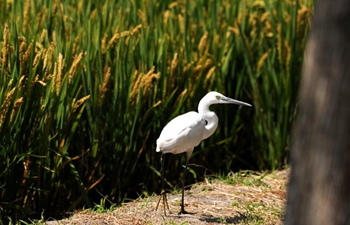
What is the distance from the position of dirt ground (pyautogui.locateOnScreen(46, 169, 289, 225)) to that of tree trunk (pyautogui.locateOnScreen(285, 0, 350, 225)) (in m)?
2.36

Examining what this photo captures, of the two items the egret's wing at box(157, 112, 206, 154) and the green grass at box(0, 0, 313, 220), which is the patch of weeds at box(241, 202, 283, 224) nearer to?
the egret's wing at box(157, 112, 206, 154)

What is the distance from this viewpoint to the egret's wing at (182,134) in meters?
5.18

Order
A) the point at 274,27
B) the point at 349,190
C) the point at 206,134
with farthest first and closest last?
1. the point at 274,27
2. the point at 206,134
3. the point at 349,190

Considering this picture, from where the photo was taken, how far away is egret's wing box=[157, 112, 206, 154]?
17.0ft

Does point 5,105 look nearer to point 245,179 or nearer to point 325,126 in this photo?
point 245,179

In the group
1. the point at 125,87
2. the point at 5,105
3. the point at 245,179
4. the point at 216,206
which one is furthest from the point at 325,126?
the point at 245,179

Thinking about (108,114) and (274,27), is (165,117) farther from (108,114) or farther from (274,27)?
(274,27)

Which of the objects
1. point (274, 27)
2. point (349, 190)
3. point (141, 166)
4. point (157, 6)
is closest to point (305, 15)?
point (274, 27)

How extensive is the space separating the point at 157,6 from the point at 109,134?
2.13 m

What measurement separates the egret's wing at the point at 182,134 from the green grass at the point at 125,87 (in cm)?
64

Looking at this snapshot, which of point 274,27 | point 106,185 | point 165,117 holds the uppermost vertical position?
point 274,27

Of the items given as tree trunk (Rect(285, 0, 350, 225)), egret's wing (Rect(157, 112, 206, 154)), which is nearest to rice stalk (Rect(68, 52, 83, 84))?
egret's wing (Rect(157, 112, 206, 154))

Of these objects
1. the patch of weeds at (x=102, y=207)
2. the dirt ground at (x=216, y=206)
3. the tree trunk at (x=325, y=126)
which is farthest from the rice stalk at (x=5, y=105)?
the tree trunk at (x=325, y=126)

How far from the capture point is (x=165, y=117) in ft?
21.0
